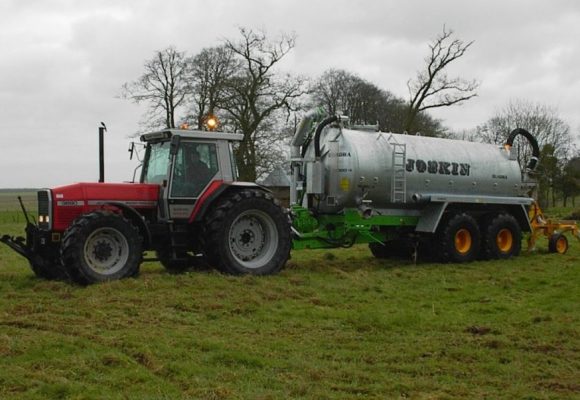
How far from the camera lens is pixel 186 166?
11773 millimetres

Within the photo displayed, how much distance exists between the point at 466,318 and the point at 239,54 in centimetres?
2914

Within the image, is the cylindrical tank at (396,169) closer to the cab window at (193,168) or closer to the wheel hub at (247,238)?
the wheel hub at (247,238)

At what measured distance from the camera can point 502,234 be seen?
16031 millimetres

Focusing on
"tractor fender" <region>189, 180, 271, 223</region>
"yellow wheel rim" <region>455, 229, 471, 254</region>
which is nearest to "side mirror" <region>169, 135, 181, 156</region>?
"tractor fender" <region>189, 180, 271, 223</region>

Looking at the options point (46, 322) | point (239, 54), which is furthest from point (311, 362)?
point (239, 54)

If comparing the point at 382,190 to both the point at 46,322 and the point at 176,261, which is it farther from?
the point at 46,322

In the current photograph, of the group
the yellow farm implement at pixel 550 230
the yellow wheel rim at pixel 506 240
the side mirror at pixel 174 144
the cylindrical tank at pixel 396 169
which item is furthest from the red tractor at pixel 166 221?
the yellow farm implement at pixel 550 230

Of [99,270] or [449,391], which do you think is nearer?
[449,391]

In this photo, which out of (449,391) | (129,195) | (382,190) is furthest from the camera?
(382,190)

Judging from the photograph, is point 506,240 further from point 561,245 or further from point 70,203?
point 70,203

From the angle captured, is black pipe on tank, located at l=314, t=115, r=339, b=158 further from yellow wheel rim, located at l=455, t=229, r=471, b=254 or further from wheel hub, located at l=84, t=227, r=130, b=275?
wheel hub, located at l=84, t=227, r=130, b=275

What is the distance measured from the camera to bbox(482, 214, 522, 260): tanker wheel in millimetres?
15547

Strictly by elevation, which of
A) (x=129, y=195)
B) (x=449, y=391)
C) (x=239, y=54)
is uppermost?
(x=239, y=54)

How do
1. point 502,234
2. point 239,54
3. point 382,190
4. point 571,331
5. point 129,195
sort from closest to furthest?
point 571,331, point 129,195, point 382,190, point 502,234, point 239,54
